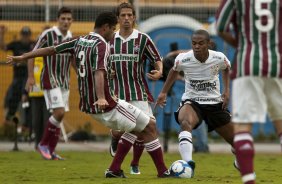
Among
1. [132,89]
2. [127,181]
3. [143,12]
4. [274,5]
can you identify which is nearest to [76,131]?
[143,12]

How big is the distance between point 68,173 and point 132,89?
4.64 ft

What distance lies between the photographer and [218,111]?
12.2 metres

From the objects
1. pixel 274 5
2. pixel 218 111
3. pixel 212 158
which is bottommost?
pixel 212 158

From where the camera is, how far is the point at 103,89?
10992 mm

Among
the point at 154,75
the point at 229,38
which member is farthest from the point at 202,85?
the point at 229,38

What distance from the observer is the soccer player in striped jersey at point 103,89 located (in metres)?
11.1

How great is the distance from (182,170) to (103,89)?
1.40 metres

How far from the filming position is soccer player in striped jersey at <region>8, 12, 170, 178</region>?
1115 cm

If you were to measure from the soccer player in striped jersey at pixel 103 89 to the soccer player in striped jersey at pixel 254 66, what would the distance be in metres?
2.88

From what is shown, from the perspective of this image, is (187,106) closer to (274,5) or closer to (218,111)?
(218,111)

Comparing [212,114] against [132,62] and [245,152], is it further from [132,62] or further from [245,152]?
[245,152]

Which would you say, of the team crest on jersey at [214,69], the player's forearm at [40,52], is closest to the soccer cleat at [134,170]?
the team crest on jersey at [214,69]

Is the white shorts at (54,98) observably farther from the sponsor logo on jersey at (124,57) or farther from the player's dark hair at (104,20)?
the player's dark hair at (104,20)

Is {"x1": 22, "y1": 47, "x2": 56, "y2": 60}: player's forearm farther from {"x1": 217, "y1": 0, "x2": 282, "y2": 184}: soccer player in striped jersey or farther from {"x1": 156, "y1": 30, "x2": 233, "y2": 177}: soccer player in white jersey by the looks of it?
{"x1": 217, "y1": 0, "x2": 282, "y2": 184}: soccer player in striped jersey
